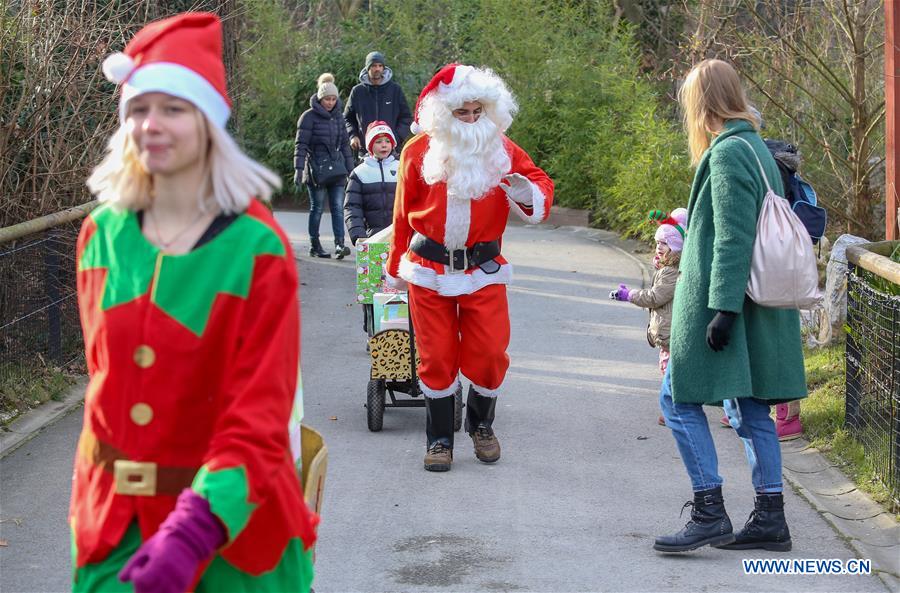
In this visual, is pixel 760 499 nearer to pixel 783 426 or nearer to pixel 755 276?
pixel 755 276

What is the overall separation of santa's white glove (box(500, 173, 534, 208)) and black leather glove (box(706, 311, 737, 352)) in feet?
5.38

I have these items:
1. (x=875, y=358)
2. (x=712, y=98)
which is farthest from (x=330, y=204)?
(x=712, y=98)

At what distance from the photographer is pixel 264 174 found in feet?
9.28

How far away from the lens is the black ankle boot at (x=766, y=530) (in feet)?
18.1

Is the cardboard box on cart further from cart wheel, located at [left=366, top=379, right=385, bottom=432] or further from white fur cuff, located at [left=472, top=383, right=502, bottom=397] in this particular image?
white fur cuff, located at [left=472, top=383, right=502, bottom=397]

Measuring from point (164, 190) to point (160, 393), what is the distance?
1.46 feet

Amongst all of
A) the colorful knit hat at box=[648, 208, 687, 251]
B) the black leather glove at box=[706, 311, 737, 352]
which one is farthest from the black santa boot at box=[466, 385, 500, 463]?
the black leather glove at box=[706, 311, 737, 352]

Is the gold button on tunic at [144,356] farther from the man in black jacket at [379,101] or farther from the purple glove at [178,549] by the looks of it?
the man in black jacket at [379,101]

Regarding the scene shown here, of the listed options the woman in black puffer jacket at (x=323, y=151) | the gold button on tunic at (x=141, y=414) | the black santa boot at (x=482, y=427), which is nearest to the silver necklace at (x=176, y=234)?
the gold button on tunic at (x=141, y=414)

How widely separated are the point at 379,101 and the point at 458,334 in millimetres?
8262

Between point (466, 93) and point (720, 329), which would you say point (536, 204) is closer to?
point (466, 93)

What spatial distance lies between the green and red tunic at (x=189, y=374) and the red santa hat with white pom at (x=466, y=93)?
158 inches

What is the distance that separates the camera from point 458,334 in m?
6.88

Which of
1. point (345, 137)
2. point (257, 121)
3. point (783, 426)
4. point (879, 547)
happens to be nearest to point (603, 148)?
point (345, 137)
